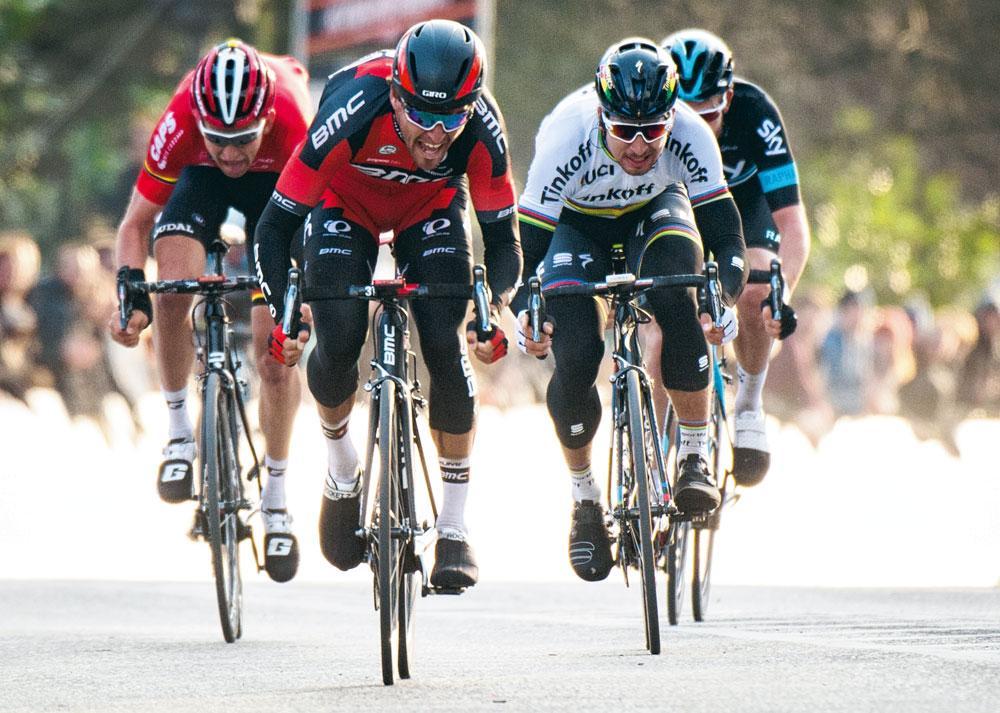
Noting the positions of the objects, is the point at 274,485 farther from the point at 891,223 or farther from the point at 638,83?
the point at 891,223

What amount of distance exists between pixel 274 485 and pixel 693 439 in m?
1.93

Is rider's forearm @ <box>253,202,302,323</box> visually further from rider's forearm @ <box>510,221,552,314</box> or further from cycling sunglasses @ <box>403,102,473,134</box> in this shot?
rider's forearm @ <box>510,221,552,314</box>

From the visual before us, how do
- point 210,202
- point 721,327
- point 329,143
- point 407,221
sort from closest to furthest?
point 329,143 → point 721,327 → point 407,221 → point 210,202

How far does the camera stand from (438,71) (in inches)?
287

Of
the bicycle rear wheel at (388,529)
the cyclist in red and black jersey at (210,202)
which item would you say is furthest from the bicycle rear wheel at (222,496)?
the bicycle rear wheel at (388,529)

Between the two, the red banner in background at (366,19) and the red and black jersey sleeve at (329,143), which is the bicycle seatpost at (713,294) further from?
the red banner in background at (366,19)

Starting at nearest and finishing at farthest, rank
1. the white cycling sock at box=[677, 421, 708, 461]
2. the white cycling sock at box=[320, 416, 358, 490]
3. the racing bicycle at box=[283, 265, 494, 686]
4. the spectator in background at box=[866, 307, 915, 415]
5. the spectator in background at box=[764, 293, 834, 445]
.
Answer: the racing bicycle at box=[283, 265, 494, 686] → the white cycling sock at box=[320, 416, 358, 490] → the white cycling sock at box=[677, 421, 708, 461] → the spectator in background at box=[764, 293, 834, 445] → the spectator in background at box=[866, 307, 915, 415]

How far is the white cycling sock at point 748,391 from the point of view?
33.3 ft

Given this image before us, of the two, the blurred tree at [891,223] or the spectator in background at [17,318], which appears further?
the blurred tree at [891,223]

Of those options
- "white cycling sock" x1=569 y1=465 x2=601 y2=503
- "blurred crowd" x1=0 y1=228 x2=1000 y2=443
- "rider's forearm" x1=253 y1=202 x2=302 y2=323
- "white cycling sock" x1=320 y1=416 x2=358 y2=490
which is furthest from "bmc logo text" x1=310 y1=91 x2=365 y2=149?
"blurred crowd" x1=0 y1=228 x2=1000 y2=443

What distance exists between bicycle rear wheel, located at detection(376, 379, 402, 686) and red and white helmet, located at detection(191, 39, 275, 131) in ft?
5.77

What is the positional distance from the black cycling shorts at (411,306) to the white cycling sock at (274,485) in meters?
1.47

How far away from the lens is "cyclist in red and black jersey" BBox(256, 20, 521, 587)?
24.3ft

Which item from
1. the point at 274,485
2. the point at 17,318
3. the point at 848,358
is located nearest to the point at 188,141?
the point at 274,485
